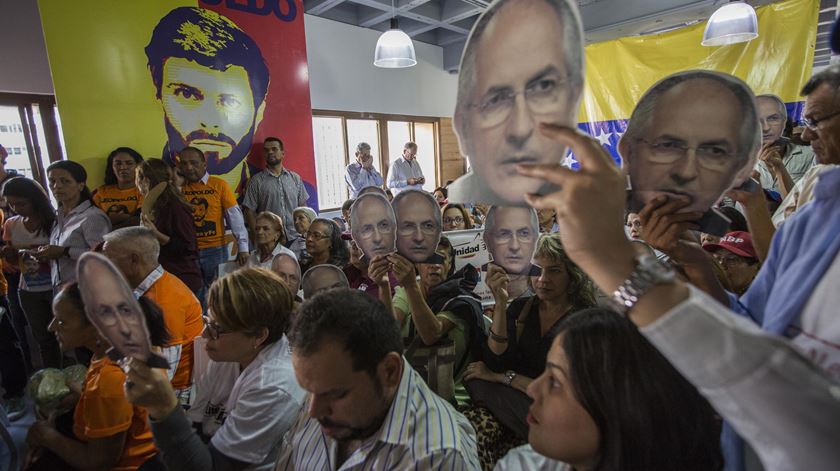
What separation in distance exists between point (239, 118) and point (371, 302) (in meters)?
3.71

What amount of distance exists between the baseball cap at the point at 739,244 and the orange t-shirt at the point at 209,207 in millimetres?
3556

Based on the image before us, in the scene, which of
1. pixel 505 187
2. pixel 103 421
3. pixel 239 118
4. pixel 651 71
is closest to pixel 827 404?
pixel 505 187

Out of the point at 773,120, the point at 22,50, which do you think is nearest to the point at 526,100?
the point at 773,120

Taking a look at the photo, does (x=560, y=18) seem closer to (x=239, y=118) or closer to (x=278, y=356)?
(x=278, y=356)

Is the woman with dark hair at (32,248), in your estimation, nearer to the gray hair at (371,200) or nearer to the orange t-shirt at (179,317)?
the orange t-shirt at (179,317)

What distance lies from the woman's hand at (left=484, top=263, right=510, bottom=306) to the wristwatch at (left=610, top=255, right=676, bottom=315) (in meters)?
1.06

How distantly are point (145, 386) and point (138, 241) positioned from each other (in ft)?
3.10

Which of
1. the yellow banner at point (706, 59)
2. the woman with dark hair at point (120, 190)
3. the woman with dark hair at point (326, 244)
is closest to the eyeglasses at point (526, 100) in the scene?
the woman with dark hair at point (326, 244)

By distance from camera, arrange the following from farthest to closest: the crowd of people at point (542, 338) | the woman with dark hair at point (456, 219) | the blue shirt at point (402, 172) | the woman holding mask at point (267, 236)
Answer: the blue shirt at point (402, 172) → the woman with dark hair at point (456, 219) → the woman holding mask at point (267, 236) → the crowd of people at point (542, 338)

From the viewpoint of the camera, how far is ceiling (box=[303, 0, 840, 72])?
5465mm

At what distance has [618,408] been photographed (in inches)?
29.8

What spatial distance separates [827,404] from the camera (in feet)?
1.10

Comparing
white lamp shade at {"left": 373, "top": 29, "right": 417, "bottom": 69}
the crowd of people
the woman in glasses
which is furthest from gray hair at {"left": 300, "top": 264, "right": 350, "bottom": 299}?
white lamp shade at {"left": 373, "top": 29, "right": 417, "bottom": 69}

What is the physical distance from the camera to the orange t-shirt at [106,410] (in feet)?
4.29
